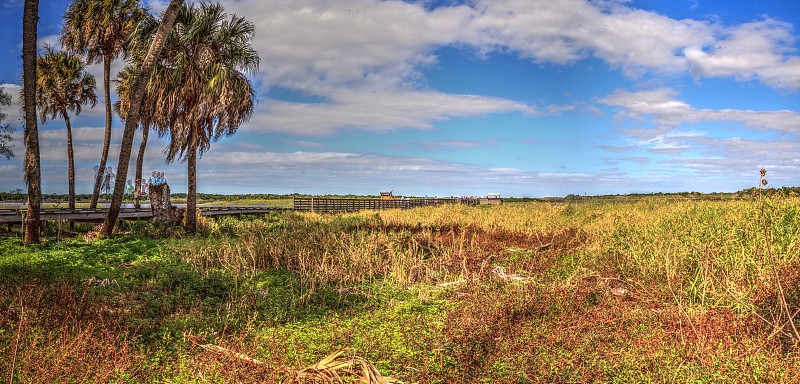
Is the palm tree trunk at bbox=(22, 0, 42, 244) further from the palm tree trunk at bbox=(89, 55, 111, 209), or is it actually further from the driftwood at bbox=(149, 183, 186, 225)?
the palm tree trunk at bbox=(89, 55, 111, 209)

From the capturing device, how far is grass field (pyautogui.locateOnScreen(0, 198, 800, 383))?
4.13 metres

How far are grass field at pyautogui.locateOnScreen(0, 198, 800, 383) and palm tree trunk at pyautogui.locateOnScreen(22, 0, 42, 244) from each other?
1.47 metres

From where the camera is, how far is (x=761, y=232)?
Answer: 729 centimetres

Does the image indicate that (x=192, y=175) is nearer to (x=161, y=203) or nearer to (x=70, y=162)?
(x=161, y=203)

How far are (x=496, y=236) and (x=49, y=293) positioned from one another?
1102 centimetres

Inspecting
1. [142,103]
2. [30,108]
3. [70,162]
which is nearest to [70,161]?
[70,162]

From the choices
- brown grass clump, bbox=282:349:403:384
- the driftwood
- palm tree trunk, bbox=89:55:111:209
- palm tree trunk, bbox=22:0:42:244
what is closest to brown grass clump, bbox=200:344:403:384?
brown grass clump, bbox=282:349:403:384

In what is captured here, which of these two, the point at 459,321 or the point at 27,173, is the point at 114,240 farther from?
the point at 459,321

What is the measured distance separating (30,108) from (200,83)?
6.75 metres

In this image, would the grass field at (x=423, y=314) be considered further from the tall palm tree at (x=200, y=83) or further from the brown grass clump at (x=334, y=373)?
the tall palm tree at (x=200, y=83)

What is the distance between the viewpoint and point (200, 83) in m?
17.5

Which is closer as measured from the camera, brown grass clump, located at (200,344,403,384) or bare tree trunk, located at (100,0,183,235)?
brown grass clump, located at (200,344,403,384)

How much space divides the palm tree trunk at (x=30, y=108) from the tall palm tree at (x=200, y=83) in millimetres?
5448

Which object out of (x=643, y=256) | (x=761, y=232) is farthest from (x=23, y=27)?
(x=761, y=232)
